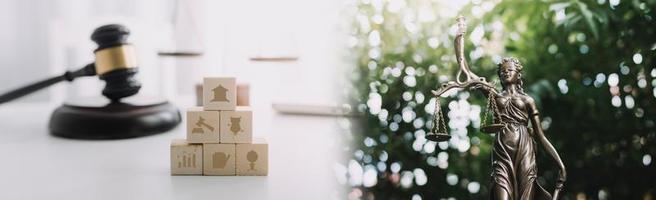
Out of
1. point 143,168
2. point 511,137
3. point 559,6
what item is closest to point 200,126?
point 143,168

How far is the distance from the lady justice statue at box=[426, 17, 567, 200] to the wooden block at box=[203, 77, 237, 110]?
11.5 inches

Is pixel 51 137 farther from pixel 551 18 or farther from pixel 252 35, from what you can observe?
pixel 551 18

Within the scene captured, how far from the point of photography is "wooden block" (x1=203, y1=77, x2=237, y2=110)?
3.12 ft

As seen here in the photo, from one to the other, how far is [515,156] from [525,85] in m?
0.67

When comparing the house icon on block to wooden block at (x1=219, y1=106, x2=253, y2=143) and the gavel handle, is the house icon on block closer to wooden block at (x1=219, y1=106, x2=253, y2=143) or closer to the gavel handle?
wooden block at (x1=219, y1=106, x2=253, y2=143)

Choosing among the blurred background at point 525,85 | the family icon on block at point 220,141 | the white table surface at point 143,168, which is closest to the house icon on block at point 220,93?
the family icon on block at point 220,141

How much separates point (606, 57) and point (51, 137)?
1.07m

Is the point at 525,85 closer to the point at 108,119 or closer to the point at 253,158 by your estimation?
the point at 253,158

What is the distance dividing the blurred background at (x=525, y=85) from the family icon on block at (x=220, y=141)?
412 mm

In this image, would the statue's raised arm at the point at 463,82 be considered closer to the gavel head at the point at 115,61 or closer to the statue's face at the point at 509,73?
the statue's face at the point at 509,73

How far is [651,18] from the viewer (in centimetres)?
140

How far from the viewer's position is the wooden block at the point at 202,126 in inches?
37.4

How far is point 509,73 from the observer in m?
0.82

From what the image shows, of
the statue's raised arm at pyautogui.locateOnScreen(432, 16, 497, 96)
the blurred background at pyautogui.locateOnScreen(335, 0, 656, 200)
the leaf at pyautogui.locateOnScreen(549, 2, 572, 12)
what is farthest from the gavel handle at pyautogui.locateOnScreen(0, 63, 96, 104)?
the leaf at pyautogui.locateOnScreen(549, 2, 572, 12)
